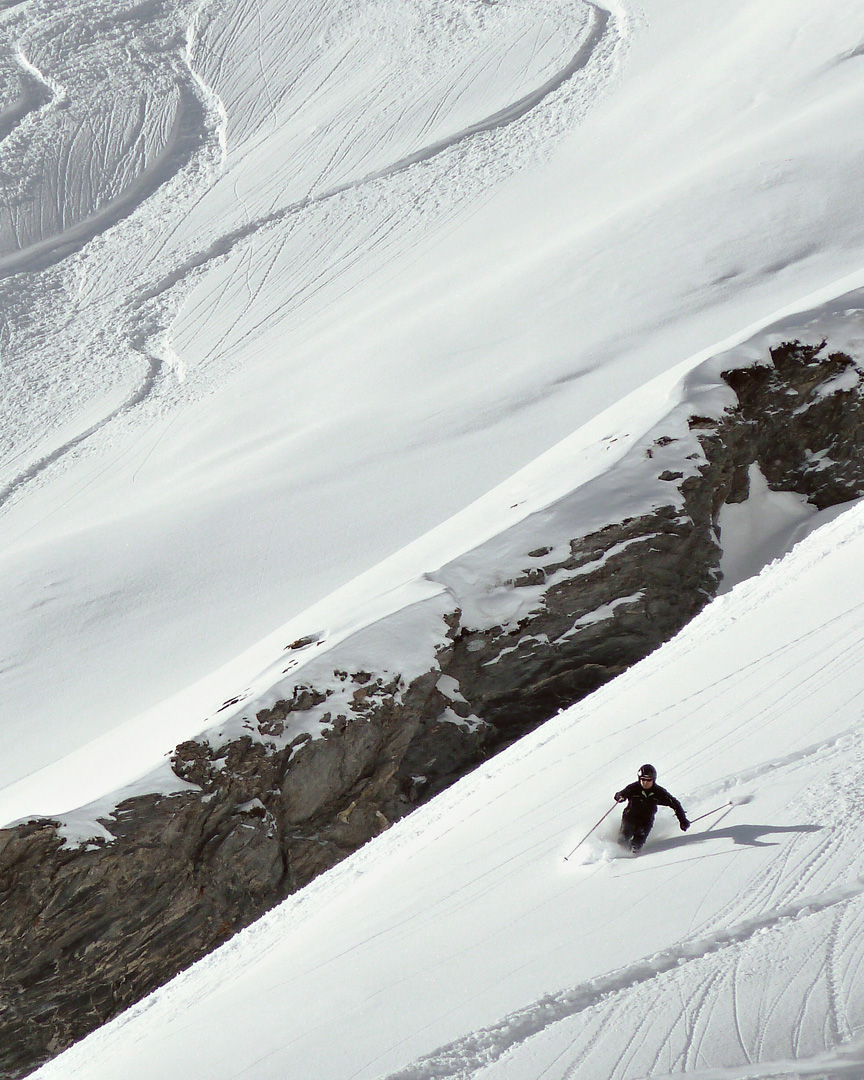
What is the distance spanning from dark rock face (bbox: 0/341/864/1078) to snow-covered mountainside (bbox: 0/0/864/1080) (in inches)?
1.4

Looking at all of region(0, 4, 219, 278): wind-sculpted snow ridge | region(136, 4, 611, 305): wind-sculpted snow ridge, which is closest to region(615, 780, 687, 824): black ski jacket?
region(136, 4, 611, 305): wind-sculpted snow ridge

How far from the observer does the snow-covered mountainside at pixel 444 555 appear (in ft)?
19.5

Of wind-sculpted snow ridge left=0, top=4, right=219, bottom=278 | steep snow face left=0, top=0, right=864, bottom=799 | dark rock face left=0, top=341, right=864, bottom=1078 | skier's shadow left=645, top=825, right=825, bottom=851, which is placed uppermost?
wind-sculpted snow ridge left=0, top=4, right=219, bottom=278

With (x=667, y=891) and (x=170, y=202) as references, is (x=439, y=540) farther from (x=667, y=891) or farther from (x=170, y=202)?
(x=170, y=202)

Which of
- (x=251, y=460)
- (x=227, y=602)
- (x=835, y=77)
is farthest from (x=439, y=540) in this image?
(x=835, y=77)

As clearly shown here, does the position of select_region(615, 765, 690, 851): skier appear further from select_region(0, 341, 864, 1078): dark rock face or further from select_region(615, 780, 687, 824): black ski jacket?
select_region(0, 341, 864, 1078): dark rock face

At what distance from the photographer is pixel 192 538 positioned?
1416 cm

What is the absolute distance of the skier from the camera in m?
6.40

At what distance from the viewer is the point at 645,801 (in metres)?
6.46

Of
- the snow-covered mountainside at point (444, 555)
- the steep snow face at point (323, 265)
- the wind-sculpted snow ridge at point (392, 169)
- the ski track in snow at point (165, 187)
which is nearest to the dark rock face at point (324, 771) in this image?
the snow-covered mountainside at point (444, 555)

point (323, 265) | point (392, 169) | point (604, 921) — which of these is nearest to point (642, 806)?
point (604, 921)

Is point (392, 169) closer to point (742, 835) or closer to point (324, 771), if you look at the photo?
point (324, 771)

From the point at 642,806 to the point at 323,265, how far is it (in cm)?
1714

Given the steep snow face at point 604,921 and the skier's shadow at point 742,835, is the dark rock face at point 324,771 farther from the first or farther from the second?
the skier's shadow at point 742,835
